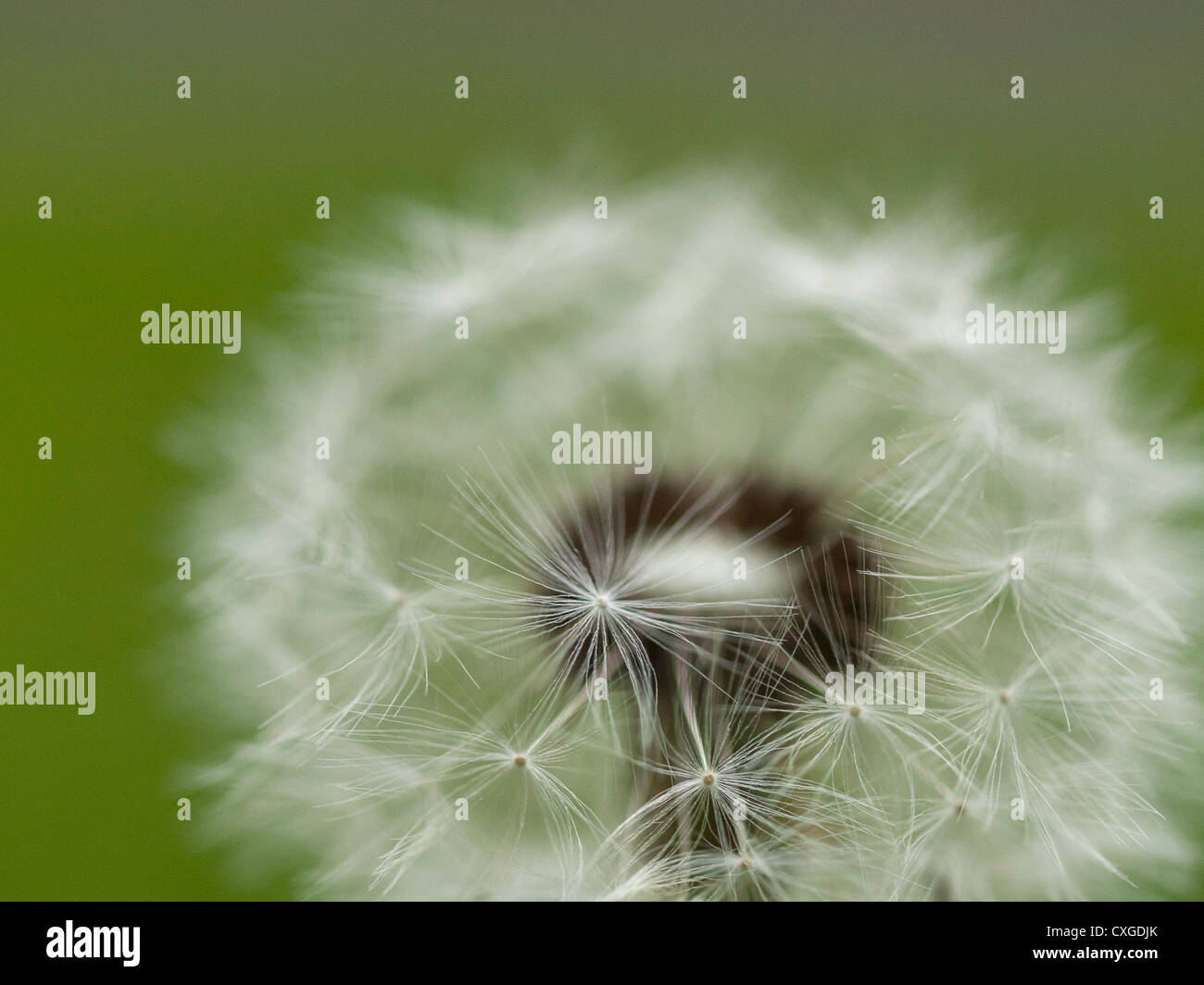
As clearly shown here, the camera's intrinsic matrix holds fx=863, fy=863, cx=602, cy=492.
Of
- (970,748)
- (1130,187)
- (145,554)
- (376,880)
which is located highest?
(1130,187)

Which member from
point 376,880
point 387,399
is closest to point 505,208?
point 387,399

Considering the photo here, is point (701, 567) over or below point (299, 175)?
below

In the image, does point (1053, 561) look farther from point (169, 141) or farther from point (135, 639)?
point (169, 141)

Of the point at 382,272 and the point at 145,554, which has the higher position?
the point at 382,272
